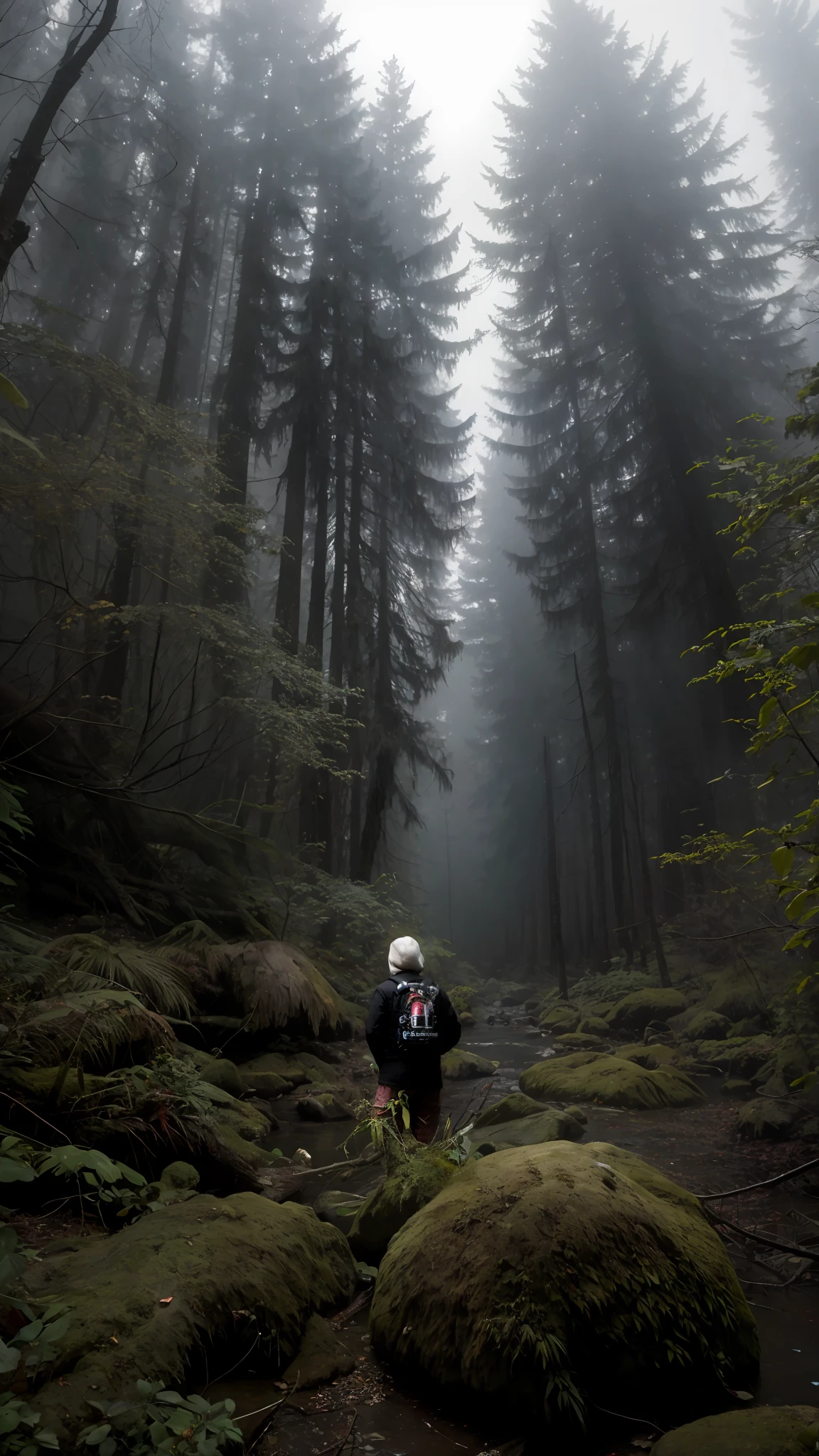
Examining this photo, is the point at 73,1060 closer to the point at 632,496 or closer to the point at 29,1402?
the point at 29,1402

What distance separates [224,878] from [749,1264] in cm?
832

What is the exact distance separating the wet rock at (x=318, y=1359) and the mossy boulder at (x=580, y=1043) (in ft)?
33.8

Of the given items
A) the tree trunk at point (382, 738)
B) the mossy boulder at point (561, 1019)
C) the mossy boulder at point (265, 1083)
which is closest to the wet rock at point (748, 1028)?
the mossy boulder at point (561, 1019)

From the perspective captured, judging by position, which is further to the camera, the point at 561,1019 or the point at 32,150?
the point at 561,1019

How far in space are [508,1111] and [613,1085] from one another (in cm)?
311

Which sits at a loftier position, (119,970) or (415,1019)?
(119,970)

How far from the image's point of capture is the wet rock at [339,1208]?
14.1ft

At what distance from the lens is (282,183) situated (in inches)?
720

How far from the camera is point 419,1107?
4336 mm

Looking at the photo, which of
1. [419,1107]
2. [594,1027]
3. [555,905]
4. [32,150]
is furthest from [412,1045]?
[555,905]

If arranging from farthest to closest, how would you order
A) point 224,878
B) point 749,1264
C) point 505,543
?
point 505,543
point 224,878
point 749,1264

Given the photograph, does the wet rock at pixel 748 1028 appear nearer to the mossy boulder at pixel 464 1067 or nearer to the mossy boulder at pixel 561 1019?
the mossy boulder at pixel 464 1067

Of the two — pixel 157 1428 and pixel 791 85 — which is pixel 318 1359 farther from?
pixel 791 85

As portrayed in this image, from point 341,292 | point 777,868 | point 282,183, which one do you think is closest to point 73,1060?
point 777,868
